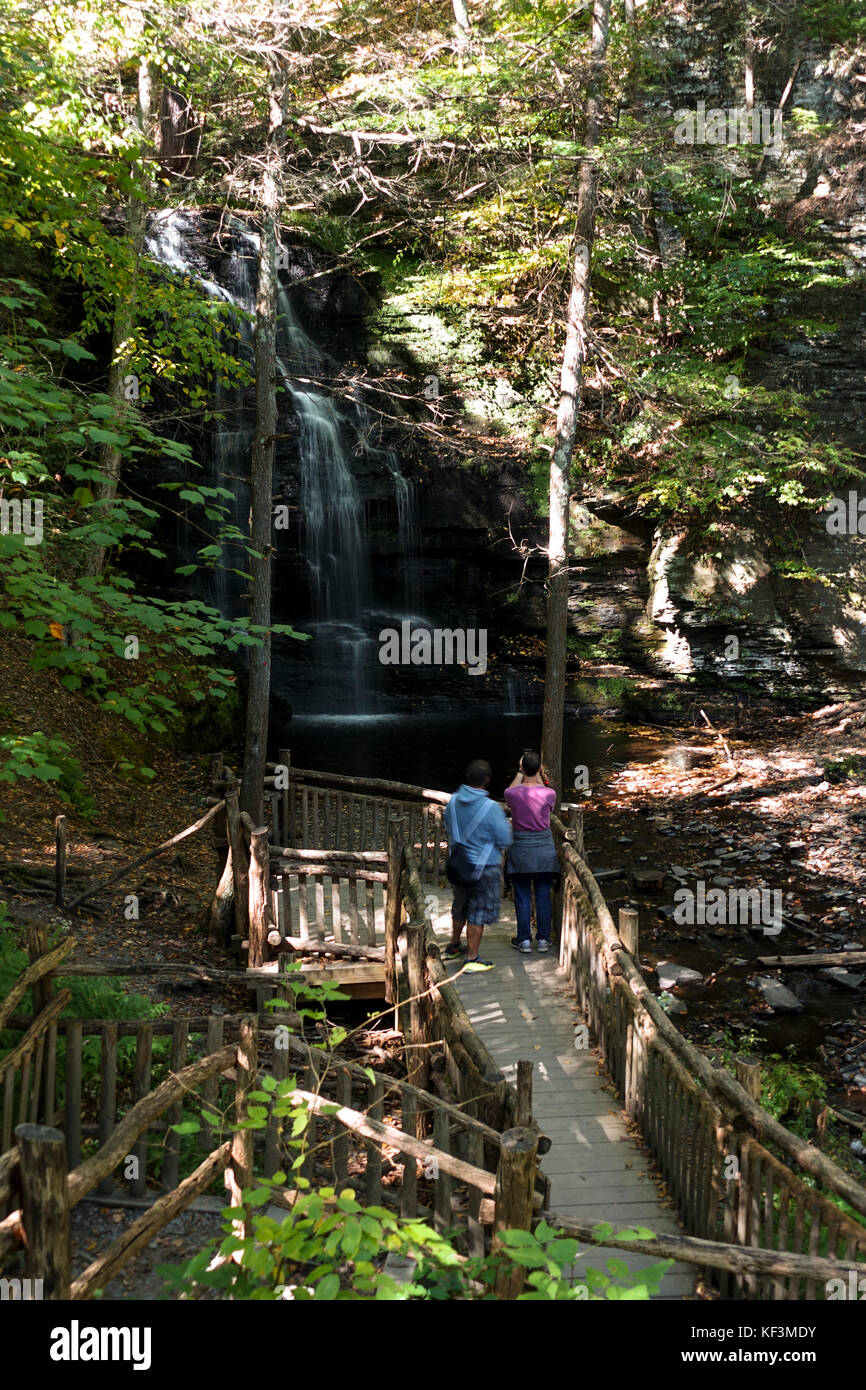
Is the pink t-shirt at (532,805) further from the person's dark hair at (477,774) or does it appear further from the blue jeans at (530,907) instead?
the person's dark hair at (477,774)

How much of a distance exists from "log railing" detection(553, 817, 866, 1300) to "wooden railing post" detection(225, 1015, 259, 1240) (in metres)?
2.11

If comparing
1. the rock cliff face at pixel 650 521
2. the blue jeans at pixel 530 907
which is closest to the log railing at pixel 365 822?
the blue jeans at pixel 530 907

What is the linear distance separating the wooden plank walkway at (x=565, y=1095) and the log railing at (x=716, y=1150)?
0.19 m

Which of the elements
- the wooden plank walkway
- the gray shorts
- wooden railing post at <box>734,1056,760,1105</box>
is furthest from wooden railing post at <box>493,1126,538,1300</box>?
the gray shorts

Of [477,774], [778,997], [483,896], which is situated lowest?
[778,997]

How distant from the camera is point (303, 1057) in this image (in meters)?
5.96

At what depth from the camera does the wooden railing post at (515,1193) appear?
12.7 feet

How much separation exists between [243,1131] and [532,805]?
4669 millimetres

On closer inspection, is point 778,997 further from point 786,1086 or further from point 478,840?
point 478,840

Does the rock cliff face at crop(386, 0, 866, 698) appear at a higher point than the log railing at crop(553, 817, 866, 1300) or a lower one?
higher

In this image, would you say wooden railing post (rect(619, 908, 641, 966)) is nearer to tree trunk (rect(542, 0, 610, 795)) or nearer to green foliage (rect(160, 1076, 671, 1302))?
green foliage (rect(160, 1076, 671, 1302))

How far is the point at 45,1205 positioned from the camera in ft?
9.57

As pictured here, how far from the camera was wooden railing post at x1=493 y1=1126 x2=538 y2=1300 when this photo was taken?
3.86 metres

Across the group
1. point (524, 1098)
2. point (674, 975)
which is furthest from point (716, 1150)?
point (674, 975)
